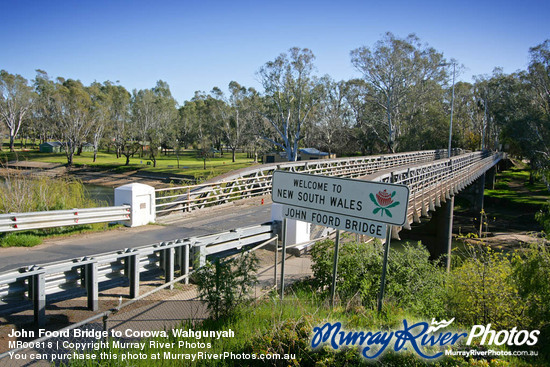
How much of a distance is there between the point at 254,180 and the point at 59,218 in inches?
448

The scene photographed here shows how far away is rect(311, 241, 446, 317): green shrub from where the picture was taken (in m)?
6.74

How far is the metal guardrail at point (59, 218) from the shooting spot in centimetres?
941

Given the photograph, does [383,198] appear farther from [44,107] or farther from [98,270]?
[44,107]

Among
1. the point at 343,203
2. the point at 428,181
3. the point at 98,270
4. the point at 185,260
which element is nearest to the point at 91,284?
the point at 98,270

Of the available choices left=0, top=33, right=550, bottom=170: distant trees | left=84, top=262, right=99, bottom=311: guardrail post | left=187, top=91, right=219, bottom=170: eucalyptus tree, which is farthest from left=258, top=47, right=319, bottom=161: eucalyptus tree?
left=84, top=262, right=99, bottom=311: guardrail post

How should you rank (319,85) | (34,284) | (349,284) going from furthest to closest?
(319,85) < (349,284) < (34,284)

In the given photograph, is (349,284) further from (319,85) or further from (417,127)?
(417,127)

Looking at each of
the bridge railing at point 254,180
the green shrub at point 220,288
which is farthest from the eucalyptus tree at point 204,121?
the green shrub at point 220,288

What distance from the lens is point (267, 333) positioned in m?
4.78

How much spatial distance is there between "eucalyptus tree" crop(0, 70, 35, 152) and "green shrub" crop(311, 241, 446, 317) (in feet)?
276

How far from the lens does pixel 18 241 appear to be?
369 inches

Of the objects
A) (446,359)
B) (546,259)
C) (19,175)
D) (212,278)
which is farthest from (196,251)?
(19,175)

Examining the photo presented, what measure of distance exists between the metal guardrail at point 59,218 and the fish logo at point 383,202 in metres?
8.14

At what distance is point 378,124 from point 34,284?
194 ft
